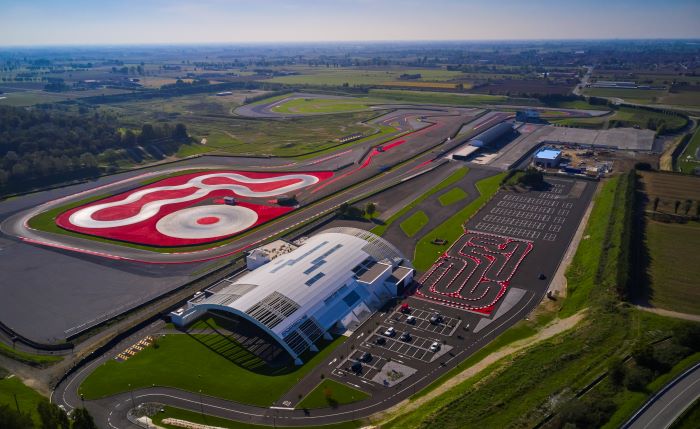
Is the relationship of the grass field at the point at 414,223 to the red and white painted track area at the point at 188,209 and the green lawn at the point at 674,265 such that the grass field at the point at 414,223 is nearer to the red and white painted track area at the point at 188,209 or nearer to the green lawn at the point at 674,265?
the red and white painted track area at the point at 188,209

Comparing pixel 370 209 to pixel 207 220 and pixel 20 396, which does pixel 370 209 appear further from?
pixel 20 396

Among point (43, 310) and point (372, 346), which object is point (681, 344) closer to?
point (372, 346)

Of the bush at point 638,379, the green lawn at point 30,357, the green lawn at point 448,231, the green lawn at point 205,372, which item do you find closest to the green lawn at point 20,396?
the green lawn at point 30,357

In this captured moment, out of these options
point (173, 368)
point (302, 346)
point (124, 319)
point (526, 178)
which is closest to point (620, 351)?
point (302, 346)

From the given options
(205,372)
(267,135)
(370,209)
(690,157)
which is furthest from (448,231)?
(267,135)

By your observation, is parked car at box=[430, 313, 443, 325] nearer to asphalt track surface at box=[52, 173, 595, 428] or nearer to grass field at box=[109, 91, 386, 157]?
asphalt track surface at box=[52, 173, 595, 428]
